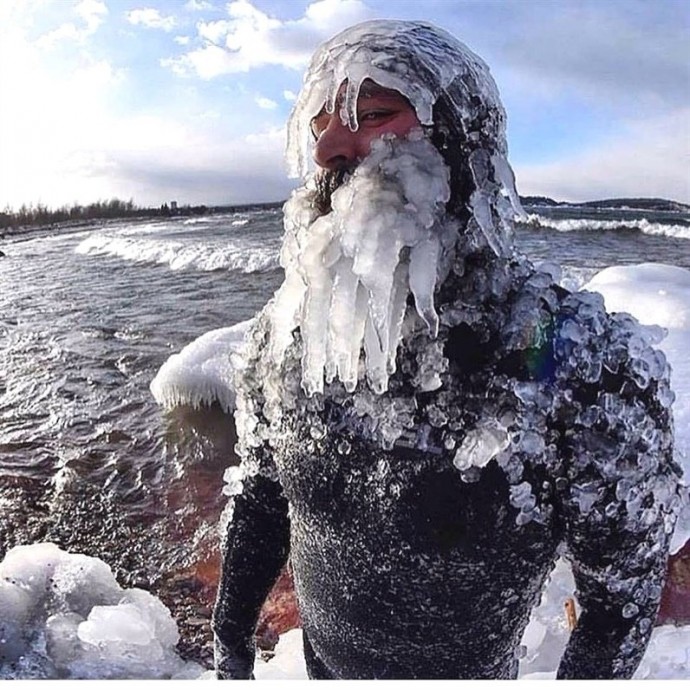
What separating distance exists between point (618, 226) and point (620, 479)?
13.7ft

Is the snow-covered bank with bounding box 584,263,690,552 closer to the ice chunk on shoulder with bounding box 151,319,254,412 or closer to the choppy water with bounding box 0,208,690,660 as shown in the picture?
the choppy water with bounding box 0,208,690,660

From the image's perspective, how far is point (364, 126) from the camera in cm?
53

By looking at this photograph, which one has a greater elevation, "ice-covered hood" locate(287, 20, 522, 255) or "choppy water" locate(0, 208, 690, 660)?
"ice-covered hood" locate(287, 20, 522, 255)


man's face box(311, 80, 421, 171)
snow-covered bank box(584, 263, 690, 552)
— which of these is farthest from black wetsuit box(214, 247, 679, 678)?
snow-covered bank box(584, 263, 690, 552)

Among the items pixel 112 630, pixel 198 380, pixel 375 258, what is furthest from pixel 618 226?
pixel 375 258

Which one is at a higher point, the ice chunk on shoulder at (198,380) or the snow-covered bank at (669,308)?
the snow-covered bank at (669,308)

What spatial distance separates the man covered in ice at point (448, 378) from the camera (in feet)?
1.68

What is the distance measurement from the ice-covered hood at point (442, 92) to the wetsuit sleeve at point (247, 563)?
334 millimetres

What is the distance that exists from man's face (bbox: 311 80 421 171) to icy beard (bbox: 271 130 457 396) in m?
0.01

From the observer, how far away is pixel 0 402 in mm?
2660

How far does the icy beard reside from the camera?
499mm

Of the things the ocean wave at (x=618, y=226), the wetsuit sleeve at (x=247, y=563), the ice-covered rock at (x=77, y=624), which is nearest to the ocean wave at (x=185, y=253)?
the ocean wave at (x=618, y=226)

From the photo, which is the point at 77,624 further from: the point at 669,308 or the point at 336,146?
the point at 669,308

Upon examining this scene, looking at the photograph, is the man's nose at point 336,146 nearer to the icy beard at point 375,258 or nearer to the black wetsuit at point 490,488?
the icy beard at point 375,258
